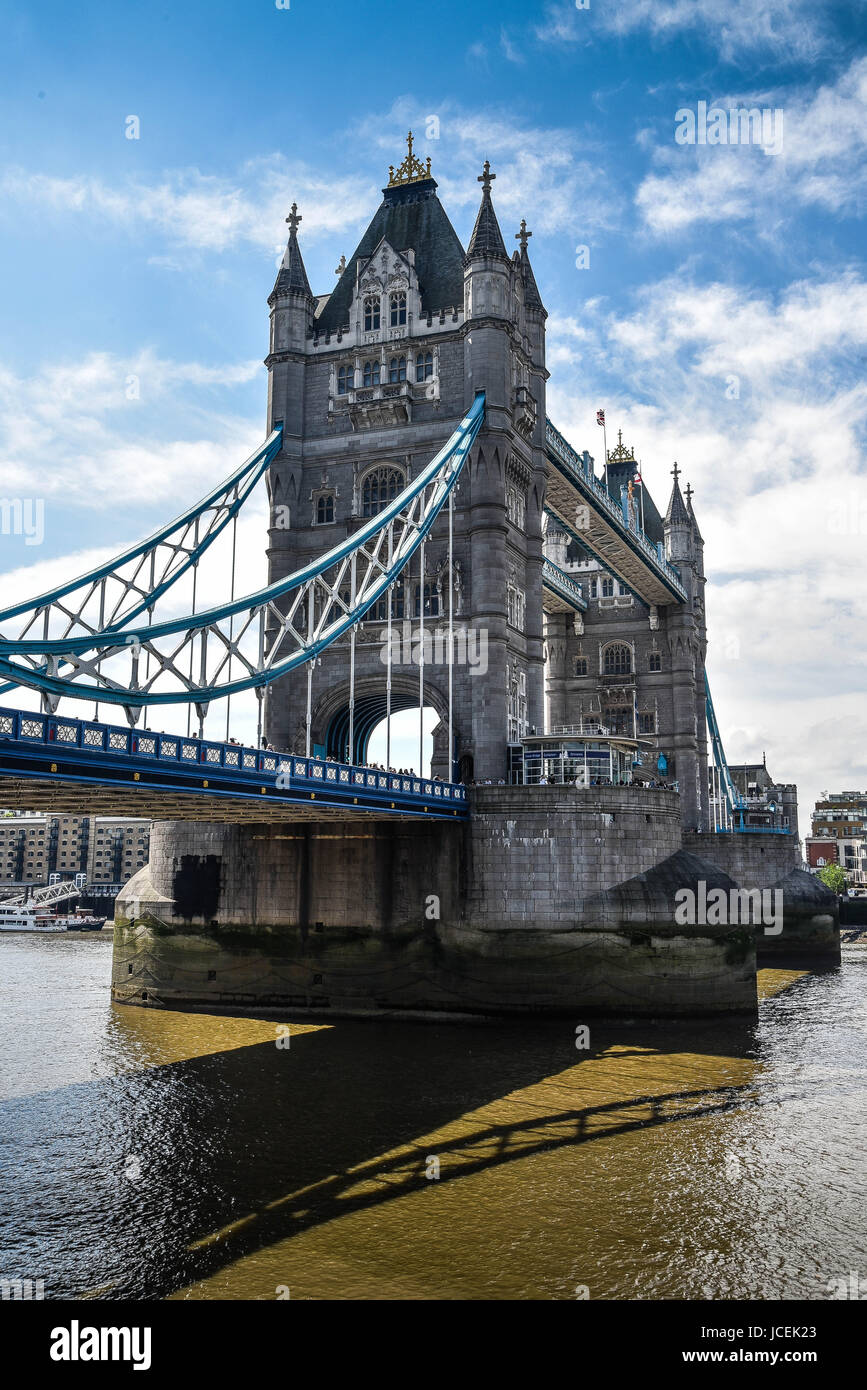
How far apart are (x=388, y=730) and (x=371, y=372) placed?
55.6 feet

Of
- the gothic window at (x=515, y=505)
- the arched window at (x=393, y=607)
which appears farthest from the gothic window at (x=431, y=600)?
the gothic window at (x=515, y=505)

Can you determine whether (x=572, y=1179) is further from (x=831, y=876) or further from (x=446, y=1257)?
(x=831, y=876)

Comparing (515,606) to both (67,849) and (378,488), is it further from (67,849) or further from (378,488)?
(67,849)

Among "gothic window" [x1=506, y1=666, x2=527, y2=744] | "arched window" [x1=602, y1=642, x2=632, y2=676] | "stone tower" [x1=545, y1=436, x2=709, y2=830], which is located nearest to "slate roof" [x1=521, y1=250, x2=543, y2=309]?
"gothic window" [x1=506, y1=666, x2=527, y2=744]

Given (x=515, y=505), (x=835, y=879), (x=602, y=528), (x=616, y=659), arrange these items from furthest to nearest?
(x=835, y=879)
(x=616, y=659)
(x=602, y=528)
(x=515, y=505)

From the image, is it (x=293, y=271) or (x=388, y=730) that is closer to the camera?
(x=388, y=730)

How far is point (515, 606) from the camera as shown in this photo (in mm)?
41281

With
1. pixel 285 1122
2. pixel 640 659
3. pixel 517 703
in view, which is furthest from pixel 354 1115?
pixel 640 659

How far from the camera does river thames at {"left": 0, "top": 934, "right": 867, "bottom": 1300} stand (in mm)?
13484

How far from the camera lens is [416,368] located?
139 feet

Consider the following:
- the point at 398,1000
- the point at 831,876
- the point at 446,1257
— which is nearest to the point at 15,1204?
the point at 446,1257

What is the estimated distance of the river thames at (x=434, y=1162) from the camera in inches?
531
